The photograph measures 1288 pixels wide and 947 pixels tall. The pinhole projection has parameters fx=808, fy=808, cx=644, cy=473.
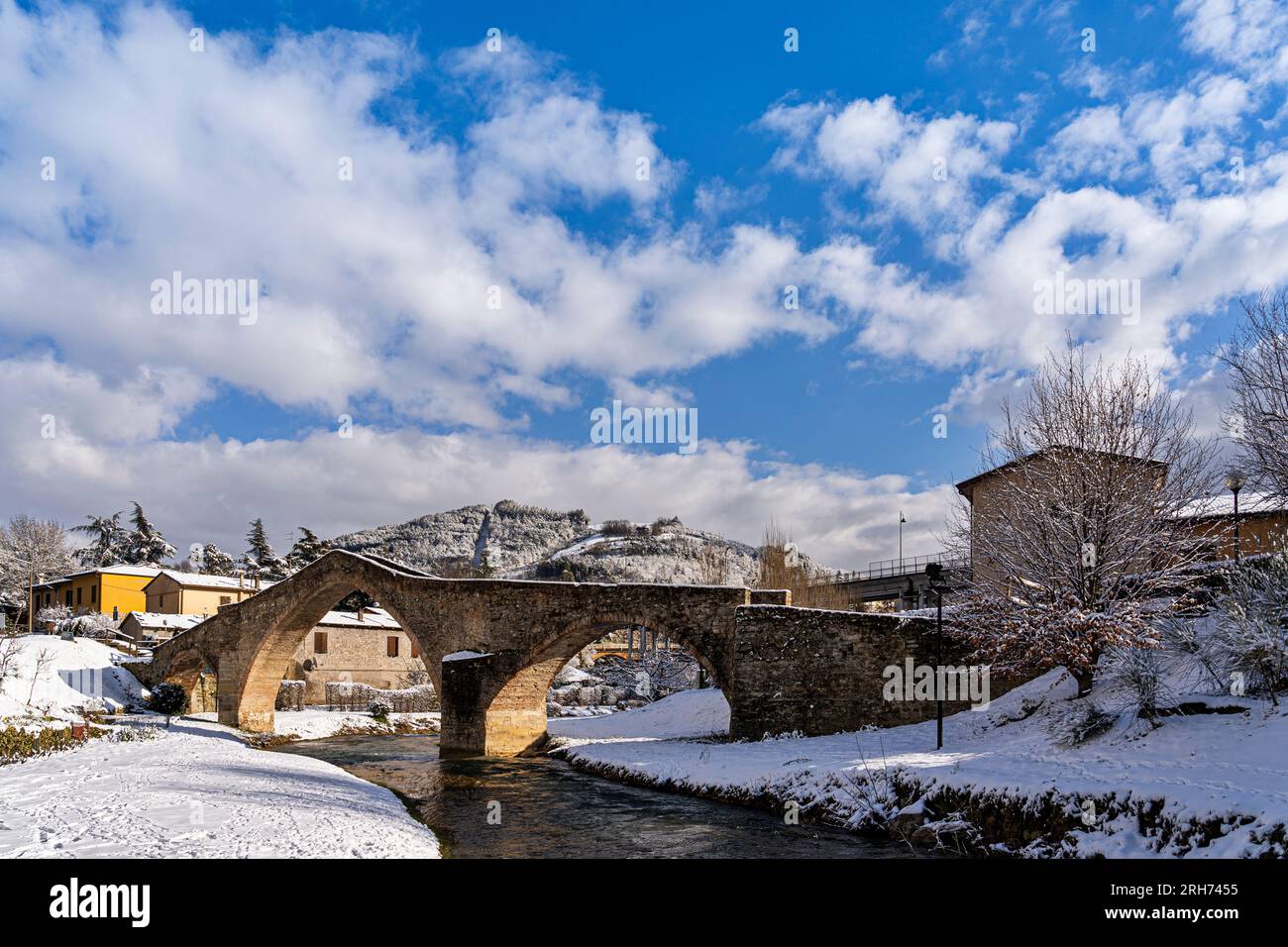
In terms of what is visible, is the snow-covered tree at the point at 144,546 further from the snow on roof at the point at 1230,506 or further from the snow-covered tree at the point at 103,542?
the snow on roof at the point at 1230,506

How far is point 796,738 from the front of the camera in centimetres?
2172

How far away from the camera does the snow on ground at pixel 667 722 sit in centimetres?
2875

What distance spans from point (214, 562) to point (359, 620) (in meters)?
33.8

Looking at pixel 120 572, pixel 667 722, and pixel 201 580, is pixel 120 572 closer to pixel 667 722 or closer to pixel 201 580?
pixel 201 580

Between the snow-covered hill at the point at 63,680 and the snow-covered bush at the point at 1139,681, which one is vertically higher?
the snow-covered bush at the point at 1139,681

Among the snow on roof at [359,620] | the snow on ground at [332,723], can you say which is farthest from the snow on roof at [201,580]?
the snow on ground at [332,723]

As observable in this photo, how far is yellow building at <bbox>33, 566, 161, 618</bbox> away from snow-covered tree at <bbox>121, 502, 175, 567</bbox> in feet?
37.1

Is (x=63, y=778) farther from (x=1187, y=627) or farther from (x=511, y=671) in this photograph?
(x=1187, y=627)

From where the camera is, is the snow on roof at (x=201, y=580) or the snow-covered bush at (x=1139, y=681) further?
the snow on roof at (x=201, y=580)

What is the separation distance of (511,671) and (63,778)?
568 inches

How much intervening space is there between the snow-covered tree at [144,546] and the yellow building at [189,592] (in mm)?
16692

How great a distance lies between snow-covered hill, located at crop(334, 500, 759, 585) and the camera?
488 feet

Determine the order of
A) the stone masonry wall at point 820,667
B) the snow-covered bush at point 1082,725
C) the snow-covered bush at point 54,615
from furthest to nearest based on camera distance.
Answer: the snow-covered bush at point 54,615, the stone masonry wall at point 820,667, the snow-covered bush at point 1082,725

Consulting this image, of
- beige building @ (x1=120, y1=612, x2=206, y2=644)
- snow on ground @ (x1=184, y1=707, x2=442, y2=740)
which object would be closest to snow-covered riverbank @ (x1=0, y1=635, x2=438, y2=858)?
snow on ground @ (x1=184, y1=707, x2=442, y2=740)
